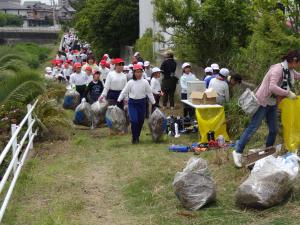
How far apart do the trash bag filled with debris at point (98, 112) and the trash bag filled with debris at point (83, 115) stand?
0.19m

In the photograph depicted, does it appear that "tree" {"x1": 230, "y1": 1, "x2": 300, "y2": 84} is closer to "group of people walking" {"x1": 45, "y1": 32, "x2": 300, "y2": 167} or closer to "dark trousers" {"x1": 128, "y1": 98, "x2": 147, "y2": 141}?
"group of people walking" {"x1": 45, "y1": 32, "x2": 300, "y2": 167}

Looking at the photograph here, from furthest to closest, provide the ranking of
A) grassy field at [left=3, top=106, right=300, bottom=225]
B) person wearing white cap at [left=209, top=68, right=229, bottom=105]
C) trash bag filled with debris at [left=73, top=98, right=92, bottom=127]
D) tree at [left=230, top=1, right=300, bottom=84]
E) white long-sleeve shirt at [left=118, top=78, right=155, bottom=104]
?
trash bag filled with debris at [left=73, top=98, right=92, bottom=127] < person wearing white cap at [left=209, top=68, right=229, bottom=105] < white long-sleeve shirt at [left=118, top=78, right=155, bottom=104] < tree at [left=230, top=1, right=300, bottom=84] < grassy field at [left=3, top=106, right=300, bottom=225]

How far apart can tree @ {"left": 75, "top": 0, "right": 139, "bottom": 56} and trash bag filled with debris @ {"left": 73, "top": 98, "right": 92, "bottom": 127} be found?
62.5 ft

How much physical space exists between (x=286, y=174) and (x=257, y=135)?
3781 millimetres

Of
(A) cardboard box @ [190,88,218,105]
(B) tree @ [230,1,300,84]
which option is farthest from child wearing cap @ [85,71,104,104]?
(B) tree @ [230,1,300,84]

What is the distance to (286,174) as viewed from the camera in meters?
5.96

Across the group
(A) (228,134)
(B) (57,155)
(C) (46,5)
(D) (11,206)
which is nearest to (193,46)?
(A) (228,134)

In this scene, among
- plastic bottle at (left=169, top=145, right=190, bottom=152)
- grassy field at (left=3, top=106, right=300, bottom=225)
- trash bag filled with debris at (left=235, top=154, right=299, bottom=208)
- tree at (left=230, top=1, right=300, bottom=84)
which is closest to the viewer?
trash bag filled with debris at (left=235, top=154, right=299, bottom=208)

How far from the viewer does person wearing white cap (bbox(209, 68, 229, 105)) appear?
10883 mm

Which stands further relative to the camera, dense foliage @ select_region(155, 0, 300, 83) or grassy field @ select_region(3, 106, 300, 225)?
dense foliage @ select_region(155, 0, 300, 83)

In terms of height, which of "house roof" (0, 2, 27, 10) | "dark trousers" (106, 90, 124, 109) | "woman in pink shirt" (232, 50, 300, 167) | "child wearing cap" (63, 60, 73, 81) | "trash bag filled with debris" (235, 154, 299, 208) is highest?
"woman in pink shirt" (232, 50, 300, 167)

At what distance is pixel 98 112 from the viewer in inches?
497

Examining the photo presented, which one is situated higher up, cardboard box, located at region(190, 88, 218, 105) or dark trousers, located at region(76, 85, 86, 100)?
cardboard box, located at region(190, 88, 218, 105)

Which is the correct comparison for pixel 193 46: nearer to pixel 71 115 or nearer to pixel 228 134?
pixel 71 115
